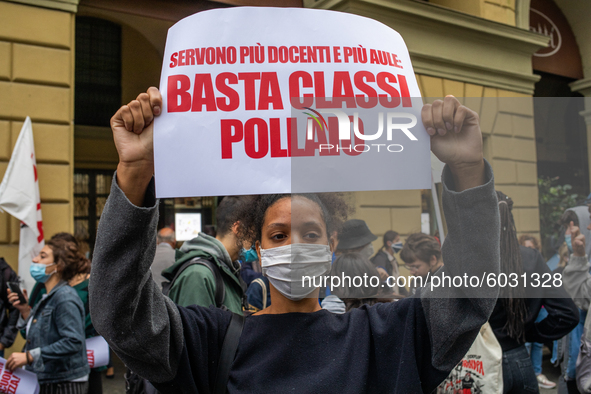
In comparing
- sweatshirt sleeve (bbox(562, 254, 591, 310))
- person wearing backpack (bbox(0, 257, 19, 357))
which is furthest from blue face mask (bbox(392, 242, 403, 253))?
person wearing backpack (bbox(0, 257, 19, 357))

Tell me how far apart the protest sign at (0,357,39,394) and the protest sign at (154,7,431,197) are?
302 cm

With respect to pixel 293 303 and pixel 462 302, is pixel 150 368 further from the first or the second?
pixel 462 302

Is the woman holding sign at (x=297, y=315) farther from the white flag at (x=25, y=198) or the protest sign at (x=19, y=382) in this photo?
the white flag at (x=25, y=198)

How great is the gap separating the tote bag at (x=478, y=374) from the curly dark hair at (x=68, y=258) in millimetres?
2901

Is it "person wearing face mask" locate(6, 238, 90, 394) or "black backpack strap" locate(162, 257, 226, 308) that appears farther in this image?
"person wearing face mask" locate(6, 238, 90, 394)

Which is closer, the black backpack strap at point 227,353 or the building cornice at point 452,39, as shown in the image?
the black backpack strap at point 227,353

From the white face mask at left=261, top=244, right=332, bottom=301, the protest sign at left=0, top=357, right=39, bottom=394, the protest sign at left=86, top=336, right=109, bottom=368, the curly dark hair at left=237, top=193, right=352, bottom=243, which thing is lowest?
the protest sign at left=0, top=357, right=39, bottom=394

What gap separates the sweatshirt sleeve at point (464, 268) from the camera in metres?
1.43

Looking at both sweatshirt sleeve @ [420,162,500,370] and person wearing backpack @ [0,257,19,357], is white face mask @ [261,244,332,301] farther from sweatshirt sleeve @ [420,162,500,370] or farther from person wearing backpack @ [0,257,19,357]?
person wearing backpack @ [0,257,19,357]

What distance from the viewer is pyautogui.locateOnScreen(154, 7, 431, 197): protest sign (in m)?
1.53

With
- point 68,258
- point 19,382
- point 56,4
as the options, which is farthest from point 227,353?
point 56,4

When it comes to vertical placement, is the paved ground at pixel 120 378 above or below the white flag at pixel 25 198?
below

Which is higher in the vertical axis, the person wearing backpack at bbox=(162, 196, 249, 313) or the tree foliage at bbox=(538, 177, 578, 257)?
the tree foliage at bbox=(538, 177, 578, 257)

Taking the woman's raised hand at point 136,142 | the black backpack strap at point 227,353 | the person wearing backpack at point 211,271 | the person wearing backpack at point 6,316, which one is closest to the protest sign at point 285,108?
the woman's raised hand at point 136,142
